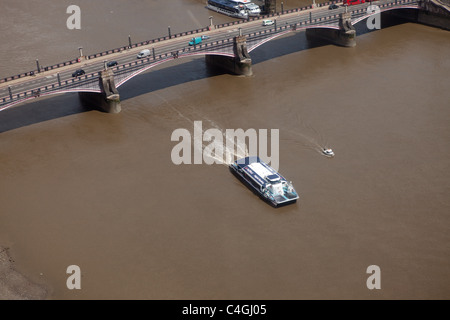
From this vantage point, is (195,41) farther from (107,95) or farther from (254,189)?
(254,189)

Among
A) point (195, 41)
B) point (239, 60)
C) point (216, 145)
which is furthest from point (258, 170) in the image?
point (195, 41)

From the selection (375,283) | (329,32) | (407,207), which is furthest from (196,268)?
(329,32)

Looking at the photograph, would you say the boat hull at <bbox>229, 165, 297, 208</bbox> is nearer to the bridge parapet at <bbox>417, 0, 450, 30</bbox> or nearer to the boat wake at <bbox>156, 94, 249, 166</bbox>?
the boat wake at <bbox>156, 94, 249, 166</bbox>

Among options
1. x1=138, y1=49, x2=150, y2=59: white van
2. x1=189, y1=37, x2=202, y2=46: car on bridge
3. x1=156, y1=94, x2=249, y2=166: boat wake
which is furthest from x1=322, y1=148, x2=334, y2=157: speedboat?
x1=138, y1=49, x2=150, y2=59: white van

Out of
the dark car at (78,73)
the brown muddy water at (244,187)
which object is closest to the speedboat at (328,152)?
the brown muddy water at (244,187)

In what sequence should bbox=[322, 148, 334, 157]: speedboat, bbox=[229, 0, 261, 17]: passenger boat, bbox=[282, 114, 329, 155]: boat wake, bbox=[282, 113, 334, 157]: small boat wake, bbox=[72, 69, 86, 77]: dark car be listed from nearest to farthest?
bbox=[322, 148, 334, 157]: speedboat → bbox=[282, 113, 334, 157]: small boat wake → bbox=[282, 114, 329, 155]: boat wake → bbox=[72, 69, 86, 77]: dark car → bbox=[229, 0, 261, 17]: passenger boat
